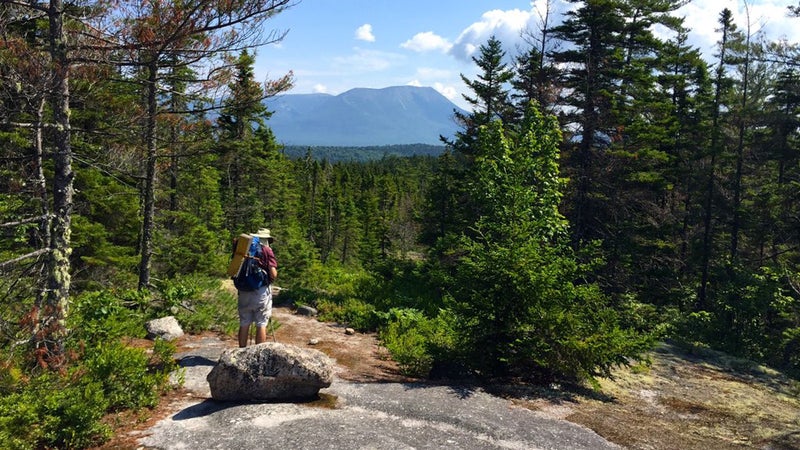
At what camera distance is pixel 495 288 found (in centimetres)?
793

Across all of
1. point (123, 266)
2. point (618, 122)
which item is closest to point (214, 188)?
point (123, 266)

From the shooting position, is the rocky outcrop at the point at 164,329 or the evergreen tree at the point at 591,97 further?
the evergreen tree at the point at 591,97

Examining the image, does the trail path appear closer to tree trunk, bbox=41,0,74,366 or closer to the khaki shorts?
the khaki shorts

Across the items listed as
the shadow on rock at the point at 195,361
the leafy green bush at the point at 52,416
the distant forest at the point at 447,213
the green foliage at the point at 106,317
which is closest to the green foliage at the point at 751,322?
the distant forest at the point at 447,213

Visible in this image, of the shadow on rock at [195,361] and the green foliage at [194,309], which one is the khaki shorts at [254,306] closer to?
the shadow on rock at [195,361]

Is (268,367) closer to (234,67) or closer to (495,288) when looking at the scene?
(495,288)

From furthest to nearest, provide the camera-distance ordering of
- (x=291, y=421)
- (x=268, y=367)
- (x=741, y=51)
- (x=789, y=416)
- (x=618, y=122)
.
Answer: (x=741, y=51), (x=618, y=122), (x=789, y=416), (x=268, y=367), (x=291, y=421)

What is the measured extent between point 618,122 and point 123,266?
768 inches

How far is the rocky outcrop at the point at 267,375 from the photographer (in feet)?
20.5

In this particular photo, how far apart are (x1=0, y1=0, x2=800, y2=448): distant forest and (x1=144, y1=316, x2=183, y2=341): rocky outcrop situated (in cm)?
39

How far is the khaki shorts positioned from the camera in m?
7.66

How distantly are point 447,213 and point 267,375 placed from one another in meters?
18.2

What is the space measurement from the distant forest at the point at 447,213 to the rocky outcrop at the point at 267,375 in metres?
1.02

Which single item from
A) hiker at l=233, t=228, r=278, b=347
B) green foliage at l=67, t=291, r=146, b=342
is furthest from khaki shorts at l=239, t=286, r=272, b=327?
green foliage at l=67, t=291, r=146, b=342
